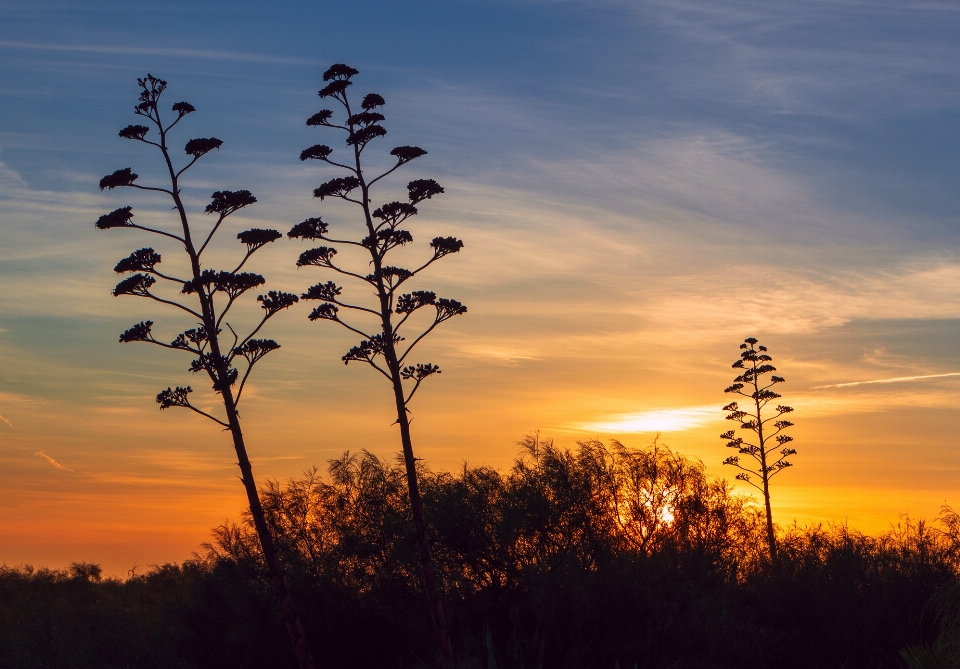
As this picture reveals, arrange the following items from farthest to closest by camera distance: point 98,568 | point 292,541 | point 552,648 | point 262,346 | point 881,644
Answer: point 98,568 → point 292,541 → point 881,644 → point 552,648 → point 262,346

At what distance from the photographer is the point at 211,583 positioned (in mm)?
30781

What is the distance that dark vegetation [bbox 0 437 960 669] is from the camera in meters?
25.5

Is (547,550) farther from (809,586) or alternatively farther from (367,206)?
(367,206)

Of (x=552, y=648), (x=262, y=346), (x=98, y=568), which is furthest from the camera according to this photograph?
(x=98, y=568)

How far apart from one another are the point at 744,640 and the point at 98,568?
4755cm

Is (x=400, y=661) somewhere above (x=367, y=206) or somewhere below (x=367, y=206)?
below

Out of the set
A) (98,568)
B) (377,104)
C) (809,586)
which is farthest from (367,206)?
(98,568)

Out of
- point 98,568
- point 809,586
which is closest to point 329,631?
point 809,586

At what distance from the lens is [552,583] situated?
84.5 ft

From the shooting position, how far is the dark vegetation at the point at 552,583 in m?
25.5

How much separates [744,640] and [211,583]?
1749 cm

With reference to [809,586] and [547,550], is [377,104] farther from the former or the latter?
[809,586]

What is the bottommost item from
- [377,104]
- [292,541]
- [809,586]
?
[809,586]

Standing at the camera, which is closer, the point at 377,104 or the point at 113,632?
Answer: the point at 377,104
